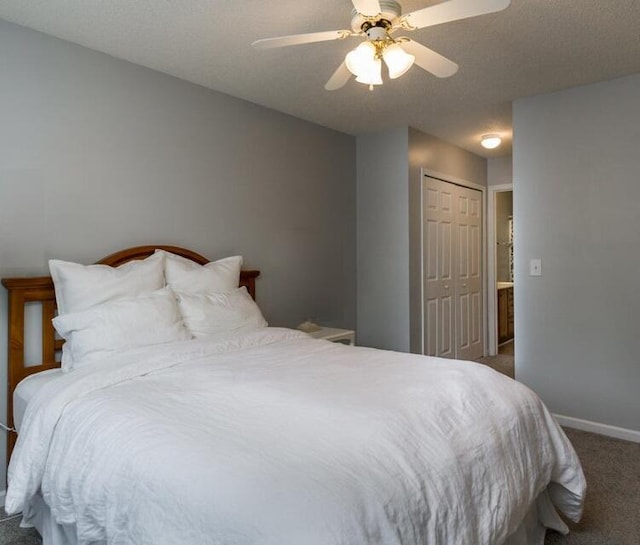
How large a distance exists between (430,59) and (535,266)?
1998 millimetres

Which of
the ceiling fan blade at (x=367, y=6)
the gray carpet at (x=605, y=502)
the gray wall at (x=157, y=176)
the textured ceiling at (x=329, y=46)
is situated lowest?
the gray carpet at (x=605, y=502)

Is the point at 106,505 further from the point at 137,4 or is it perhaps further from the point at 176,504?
the point at 137,4

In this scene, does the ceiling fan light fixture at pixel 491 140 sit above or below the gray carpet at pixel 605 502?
above

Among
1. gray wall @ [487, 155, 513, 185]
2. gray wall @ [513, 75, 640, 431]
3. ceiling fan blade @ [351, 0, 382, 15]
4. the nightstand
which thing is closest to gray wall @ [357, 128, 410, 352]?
the nightstand

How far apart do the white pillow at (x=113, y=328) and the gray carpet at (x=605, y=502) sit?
0.85 metres

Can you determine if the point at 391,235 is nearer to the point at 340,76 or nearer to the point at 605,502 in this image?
the point at 340,76

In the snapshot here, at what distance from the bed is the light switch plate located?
5.65ft

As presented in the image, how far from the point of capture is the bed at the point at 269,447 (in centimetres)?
107

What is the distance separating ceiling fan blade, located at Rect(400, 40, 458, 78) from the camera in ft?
6.45

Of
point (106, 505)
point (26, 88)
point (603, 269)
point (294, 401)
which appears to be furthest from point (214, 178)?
point (603, 269)

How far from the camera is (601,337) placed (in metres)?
3.13

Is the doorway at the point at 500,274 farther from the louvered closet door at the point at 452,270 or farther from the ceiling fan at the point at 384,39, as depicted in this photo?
the ceiling fan at the point at 384,39

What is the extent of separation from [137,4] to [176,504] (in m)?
2.14

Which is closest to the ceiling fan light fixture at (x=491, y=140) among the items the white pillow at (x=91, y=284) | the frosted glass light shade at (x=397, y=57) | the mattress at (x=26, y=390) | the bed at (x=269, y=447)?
the frosted glass light shade at (x=397, y=57)
